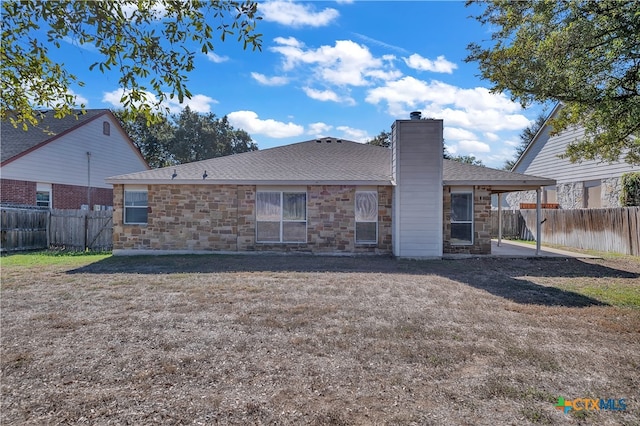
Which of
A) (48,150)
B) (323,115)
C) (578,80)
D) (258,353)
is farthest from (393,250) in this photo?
(48,150)

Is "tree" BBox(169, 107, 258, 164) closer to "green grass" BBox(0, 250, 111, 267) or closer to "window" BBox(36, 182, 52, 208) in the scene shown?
"window" BBox(36, 182, 52, 208)

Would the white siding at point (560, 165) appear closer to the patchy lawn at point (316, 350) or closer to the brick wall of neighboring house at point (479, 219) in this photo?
the brick wall of neighboring house at point (479, 219)

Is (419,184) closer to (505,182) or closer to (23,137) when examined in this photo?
(505,182)

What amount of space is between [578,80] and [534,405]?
5479 millimetres

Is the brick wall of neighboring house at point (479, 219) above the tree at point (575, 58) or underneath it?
underneath

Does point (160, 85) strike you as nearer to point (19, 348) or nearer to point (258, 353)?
point (258, 353)

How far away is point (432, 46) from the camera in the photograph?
10.3 metres

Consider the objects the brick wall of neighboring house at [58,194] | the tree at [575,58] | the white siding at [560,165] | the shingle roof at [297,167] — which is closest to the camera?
the tree at [575,58]

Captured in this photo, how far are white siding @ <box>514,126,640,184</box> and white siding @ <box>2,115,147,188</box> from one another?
23.7 metres

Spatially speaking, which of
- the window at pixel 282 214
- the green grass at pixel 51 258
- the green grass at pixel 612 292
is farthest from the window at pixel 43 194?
the green grass at pixel 612 292

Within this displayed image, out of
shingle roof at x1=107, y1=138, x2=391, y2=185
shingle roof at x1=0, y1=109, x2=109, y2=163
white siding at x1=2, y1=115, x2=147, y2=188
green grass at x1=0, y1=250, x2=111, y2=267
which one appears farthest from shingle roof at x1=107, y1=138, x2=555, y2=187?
white siding at x1=2, y1=115, x2=147, y2=188

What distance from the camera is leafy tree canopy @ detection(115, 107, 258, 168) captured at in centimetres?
3559

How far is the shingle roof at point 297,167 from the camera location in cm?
1214

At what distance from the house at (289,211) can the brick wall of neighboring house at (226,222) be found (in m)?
0.03
